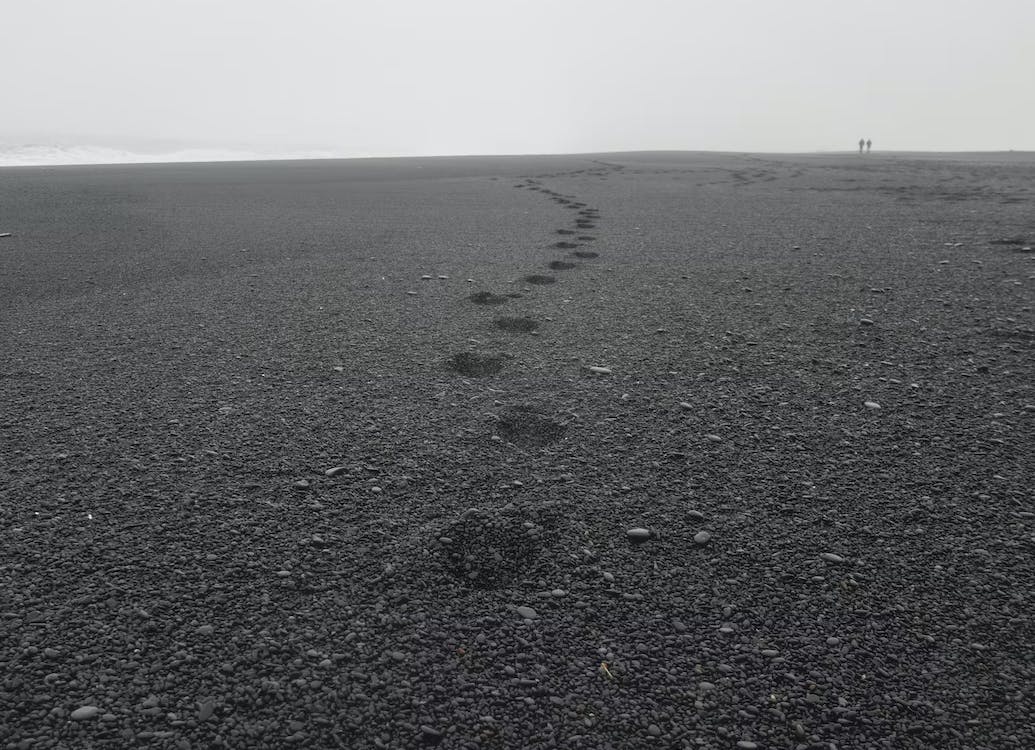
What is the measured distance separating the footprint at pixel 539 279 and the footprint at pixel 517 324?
122cm

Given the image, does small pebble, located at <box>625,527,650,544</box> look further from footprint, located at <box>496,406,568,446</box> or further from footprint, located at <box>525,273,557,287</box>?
footprint, located at <box>525,273,557,287</box>

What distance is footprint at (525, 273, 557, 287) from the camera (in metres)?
6.24

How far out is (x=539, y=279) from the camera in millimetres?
6324

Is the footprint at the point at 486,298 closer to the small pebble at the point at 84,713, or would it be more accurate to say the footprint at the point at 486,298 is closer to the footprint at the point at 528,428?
the footprint at the point at 528,428

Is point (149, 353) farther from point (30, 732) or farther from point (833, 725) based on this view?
point (833, 725)

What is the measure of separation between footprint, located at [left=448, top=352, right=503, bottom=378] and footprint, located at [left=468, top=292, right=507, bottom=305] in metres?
1.34

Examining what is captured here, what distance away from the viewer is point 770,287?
587 cm

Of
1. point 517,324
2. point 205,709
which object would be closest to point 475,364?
point 517,324

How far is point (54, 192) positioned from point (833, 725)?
1643 cm

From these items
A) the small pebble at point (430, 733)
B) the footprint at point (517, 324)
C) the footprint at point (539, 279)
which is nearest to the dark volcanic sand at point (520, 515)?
the small pebble at point (430, 733)

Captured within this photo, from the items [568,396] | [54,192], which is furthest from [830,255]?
[54,192]

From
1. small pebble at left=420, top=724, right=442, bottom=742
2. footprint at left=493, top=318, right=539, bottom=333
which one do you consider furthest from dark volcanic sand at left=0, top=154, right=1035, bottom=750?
footprint at left=493, top=318, right=539, bottom=333

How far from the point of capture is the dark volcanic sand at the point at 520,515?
1.70m

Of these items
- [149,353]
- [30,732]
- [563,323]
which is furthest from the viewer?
[563,323]
